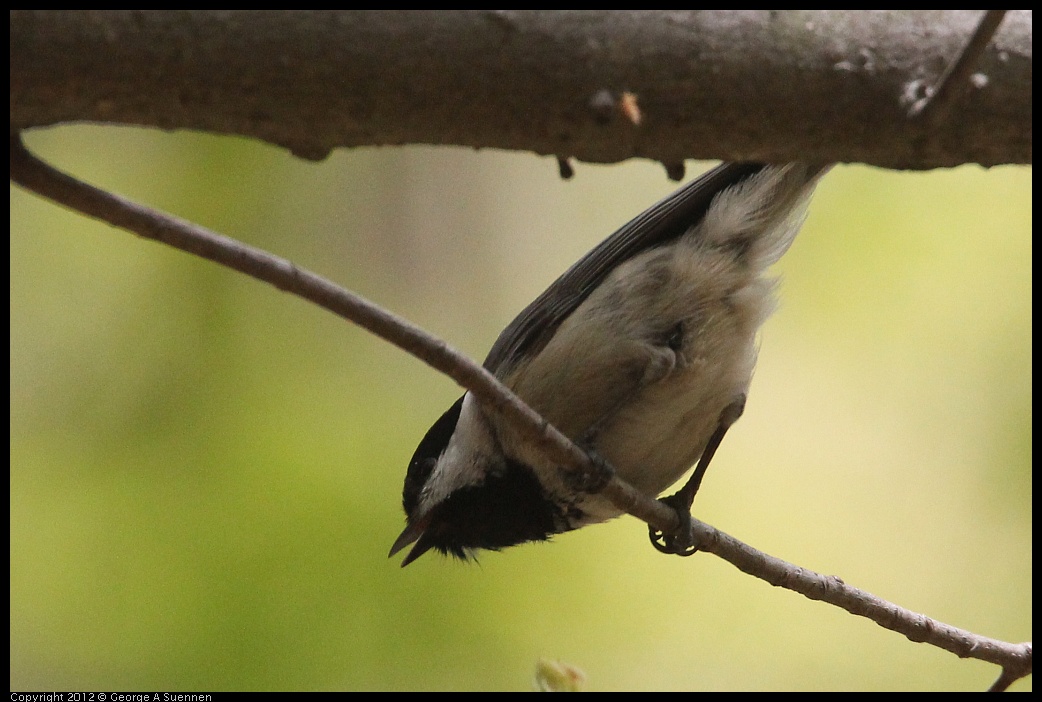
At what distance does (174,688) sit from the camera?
2891 mm

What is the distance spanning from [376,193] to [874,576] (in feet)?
9.36

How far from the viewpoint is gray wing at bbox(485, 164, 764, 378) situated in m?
2.64

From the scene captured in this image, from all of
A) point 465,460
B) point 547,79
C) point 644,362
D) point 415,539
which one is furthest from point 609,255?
point 547,79

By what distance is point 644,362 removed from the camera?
103 inches

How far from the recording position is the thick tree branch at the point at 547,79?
4.46 feet

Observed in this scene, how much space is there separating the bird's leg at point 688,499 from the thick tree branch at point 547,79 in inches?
48.1

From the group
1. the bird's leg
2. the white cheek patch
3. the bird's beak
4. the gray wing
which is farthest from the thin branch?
the bird's beak

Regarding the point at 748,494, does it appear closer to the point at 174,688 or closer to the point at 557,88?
the point at 174,688

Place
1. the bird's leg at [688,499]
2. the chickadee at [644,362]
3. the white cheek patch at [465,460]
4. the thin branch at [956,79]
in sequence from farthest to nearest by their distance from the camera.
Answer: the white cheek patch at [465,460], the chickadee at [644,362], the bird's leg at [688,499], the thin branch at [956,79]

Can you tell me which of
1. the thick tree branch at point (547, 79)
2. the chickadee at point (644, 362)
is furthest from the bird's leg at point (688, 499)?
the thick tree branch at point (547, 79)

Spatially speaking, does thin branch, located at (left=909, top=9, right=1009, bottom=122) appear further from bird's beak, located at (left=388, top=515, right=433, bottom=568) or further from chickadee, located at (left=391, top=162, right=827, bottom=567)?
bird's beak, located at (left=388, top=515, right=433, bottom=568)

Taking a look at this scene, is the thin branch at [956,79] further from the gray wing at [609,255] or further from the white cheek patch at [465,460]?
the white cheek patch at [465,460]

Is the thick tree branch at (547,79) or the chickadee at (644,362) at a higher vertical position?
the thick tree branch at (547,79)
